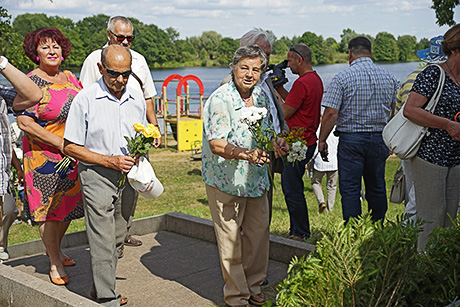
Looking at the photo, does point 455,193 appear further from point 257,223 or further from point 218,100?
point 218,100

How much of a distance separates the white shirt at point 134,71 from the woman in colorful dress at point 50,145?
0.46 meters

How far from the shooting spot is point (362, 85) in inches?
249

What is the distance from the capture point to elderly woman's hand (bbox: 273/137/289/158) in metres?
4.55

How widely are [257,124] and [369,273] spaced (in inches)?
58.6

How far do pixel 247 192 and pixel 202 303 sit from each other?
3.29 feet

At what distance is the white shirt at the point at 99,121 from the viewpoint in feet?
14.7

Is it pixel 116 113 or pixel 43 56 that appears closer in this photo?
pixel 116 113

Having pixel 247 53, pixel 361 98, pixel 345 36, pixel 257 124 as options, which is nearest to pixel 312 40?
pixel 345 36

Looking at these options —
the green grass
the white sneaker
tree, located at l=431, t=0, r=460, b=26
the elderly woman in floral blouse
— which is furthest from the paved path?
tree, located at l=431, t=0, r=460, b=26

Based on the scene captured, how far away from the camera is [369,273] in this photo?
10.8 ft

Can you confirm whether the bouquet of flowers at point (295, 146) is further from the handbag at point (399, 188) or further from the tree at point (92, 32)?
the tree at point (92, 32)

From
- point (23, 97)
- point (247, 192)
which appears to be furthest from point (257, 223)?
point (23, 97)

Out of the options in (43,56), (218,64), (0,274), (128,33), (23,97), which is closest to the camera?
(23,97)

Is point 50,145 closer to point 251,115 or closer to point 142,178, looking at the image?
point 142,178
